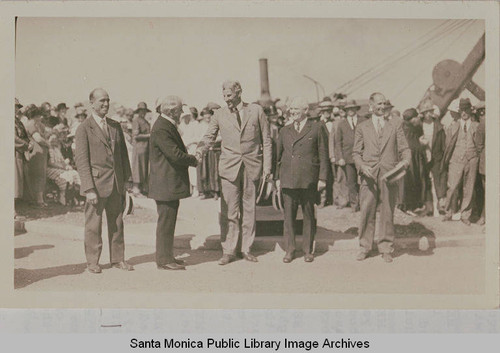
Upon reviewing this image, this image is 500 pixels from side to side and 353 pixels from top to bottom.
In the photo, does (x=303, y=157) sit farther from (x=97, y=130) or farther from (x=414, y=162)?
(x=97, y=130)

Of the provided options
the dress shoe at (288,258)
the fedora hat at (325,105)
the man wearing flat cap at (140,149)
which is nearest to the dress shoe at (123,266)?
the man wearing flat cap at (140,149)

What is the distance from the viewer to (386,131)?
8.41 metres

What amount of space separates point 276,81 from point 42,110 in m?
2.89

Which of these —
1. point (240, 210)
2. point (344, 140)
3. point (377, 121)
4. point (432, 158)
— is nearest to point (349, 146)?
point (344, 140)

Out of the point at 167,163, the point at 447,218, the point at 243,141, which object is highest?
the point at 243,141

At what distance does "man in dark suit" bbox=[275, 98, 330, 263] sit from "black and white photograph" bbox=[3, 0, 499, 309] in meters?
0.02

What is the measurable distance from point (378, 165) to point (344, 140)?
915 mm

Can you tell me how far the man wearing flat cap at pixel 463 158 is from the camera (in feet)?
29.1

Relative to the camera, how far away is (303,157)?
27.1 ft

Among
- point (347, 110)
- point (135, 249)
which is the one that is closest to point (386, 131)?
point (347, 110)

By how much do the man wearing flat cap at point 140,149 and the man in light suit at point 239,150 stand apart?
2.58 ft

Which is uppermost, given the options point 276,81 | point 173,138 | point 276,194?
point 276,81

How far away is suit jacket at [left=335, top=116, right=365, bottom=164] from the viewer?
9.08 metres

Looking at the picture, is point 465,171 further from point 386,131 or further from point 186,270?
point 186,270
